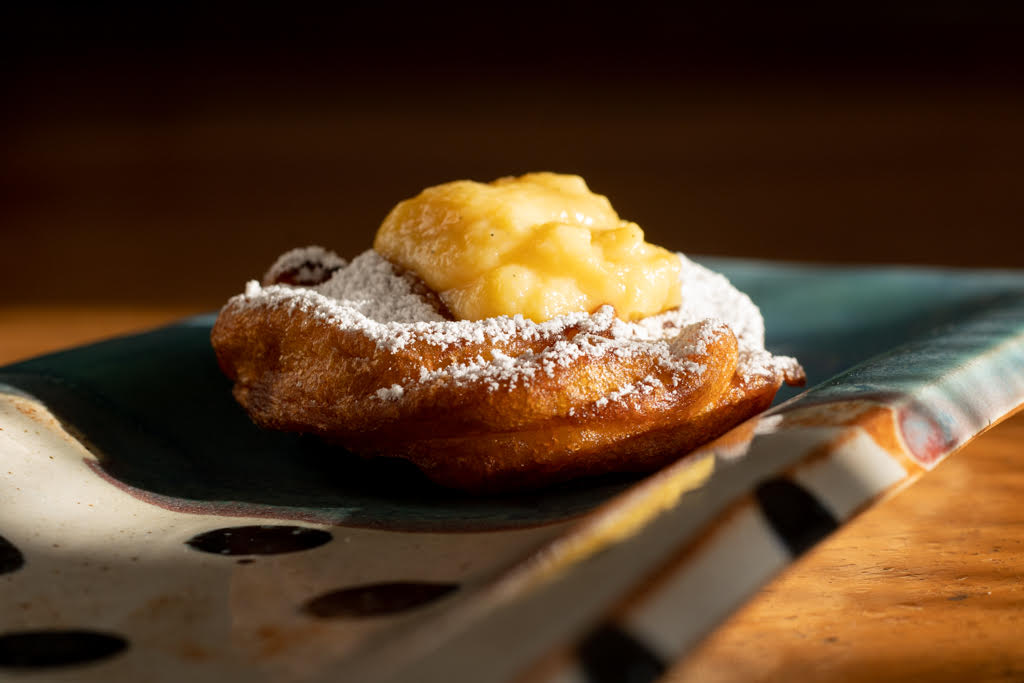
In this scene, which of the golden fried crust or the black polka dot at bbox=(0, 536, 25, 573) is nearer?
the black polka dot at bbox=(0, 536, 25, 573)

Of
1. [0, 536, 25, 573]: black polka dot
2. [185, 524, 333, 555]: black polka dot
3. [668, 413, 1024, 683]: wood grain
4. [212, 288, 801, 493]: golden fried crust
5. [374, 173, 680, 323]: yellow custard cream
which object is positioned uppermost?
[374, 173, 680, 323]: yellow custard cream

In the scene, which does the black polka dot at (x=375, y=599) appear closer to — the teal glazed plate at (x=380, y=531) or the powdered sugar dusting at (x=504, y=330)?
the teal glazed plate at (x=380, y=531)

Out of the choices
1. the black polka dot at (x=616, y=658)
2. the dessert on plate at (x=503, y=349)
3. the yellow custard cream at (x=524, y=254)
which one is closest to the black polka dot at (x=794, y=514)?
the black polka dot at (x=616, y=658)

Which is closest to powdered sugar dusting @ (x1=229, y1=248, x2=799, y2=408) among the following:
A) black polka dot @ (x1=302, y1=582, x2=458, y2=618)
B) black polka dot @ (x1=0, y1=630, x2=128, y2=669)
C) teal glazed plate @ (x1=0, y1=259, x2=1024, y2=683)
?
teal glazed plate @ (x1=0, y1=259, x2=1024, y2=683)

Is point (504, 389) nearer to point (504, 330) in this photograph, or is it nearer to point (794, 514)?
point (504, 330)

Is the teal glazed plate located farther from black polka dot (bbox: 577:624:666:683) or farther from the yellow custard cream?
the yellow custard cream

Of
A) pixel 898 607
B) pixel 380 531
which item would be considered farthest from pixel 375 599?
pixel 898 607

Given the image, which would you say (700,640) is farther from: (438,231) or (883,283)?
(883,283)
